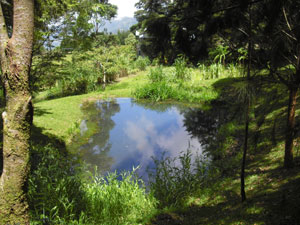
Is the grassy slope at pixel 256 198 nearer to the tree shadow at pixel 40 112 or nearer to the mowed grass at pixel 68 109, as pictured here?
the mowed grass at pixel 68 109

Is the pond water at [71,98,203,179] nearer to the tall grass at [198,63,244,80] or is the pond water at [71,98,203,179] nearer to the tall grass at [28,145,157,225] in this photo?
the tall grass at [28,145,157,225]

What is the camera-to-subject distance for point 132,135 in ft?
22.4

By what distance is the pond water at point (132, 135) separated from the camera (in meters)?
5.29

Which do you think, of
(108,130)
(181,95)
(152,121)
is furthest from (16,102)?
(181,95)

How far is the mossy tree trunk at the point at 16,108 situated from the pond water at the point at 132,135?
8.81 feet

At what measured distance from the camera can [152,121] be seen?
8141mm

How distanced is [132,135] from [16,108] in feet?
16.9

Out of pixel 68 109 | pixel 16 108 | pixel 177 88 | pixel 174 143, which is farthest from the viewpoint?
pixel 177 88

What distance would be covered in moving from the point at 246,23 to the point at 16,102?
2.65m

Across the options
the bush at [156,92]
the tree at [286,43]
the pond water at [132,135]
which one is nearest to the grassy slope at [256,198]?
the tree at [286,43]

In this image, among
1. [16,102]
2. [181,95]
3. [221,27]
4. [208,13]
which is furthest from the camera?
[181,95]

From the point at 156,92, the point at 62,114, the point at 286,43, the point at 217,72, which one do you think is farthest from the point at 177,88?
the point at 286,43

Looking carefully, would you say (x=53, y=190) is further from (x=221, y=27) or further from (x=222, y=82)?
(x=222, y=82)

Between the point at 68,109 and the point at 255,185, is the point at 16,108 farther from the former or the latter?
the point at 68,109
